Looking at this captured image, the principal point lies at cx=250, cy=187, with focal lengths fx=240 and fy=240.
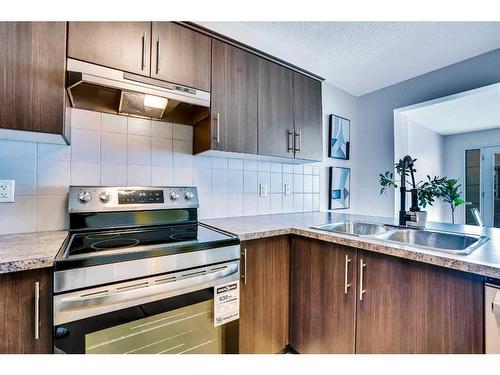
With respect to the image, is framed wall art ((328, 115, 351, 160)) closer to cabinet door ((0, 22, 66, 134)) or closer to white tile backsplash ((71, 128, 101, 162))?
white tile backsplash ((71, 128, 101, 162))

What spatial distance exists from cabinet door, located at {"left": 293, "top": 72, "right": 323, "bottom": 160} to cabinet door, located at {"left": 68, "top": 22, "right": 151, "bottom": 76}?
3.54ft

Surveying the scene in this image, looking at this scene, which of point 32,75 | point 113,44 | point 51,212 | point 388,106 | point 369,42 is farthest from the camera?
Result: point 388,106

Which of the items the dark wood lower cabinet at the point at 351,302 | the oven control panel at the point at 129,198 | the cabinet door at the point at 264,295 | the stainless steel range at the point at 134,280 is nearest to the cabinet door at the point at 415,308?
the dark wood lower cabinet at the point at 351,302

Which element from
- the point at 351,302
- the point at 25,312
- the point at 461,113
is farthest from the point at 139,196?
the point at 461,113

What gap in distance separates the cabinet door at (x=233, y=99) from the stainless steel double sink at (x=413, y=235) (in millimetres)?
746

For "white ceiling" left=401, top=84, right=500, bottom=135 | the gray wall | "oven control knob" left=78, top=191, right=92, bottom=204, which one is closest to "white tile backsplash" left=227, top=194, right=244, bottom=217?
"oven control knob" left=78, top=191, right=92, bottom=204

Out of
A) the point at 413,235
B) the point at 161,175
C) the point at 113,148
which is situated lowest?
the point at 413,235

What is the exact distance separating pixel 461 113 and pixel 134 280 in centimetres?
396

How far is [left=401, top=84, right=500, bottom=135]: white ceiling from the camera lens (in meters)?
2.21

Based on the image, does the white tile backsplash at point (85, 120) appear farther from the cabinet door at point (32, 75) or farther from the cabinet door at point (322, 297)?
the cabinet door at point (322, 297)

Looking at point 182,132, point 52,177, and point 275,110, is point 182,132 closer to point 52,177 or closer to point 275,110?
point 275,110

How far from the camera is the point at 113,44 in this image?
3.87 feet

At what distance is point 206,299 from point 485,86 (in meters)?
2.53
